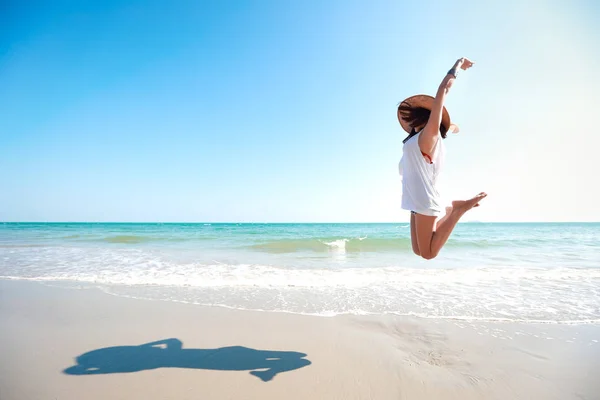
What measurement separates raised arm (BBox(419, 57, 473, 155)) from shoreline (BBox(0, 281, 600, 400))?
236 cm

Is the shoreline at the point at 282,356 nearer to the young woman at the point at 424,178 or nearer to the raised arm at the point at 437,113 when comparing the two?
the young woman at the point at 424,178

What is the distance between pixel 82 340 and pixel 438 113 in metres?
4.96

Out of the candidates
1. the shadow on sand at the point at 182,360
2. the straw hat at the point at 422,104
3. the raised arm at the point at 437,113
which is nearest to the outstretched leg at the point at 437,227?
the raised arm at the point at 437,113

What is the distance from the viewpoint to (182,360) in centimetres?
320

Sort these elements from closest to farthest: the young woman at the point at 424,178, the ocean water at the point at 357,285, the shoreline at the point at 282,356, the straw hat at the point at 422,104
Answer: the shoreline at the point at 282,356 → the young woman at the point at 424,178 → the straw hat at the point at 422,104 → the ocean water at the point at 357,285

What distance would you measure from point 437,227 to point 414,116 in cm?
134

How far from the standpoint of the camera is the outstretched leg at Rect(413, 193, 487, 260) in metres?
3.42

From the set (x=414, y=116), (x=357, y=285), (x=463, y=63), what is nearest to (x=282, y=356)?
(x=414, y=116)

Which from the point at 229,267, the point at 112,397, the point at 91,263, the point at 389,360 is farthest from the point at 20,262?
the point at 389,360

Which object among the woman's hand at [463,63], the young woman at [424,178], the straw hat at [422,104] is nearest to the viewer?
the woman's hand at [463,63]

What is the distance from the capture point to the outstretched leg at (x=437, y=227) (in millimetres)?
3424

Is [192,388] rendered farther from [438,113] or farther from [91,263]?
[91,263]

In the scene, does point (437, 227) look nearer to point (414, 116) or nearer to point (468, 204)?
point (468, 204)

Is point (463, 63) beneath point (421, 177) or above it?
above
